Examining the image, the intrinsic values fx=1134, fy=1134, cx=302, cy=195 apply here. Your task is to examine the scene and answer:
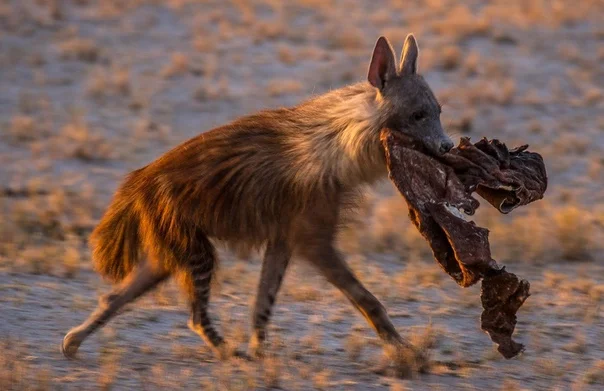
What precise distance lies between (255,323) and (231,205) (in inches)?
32.0

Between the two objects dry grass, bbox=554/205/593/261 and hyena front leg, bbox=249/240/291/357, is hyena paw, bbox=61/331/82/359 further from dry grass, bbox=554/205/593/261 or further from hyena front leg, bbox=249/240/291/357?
dry grass, bbox=554/205/593/261

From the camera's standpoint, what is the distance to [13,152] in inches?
529

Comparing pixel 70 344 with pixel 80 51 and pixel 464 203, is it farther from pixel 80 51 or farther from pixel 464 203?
pixel 80 51

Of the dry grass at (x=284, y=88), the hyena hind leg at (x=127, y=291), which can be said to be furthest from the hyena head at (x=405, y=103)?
the dry grass at (x=284, y=88)

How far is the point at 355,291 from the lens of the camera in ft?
21.5

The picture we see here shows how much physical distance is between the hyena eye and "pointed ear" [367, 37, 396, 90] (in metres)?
0.25

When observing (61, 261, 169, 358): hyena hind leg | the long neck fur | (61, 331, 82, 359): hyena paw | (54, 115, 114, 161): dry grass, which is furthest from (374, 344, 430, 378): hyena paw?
(54, 115, 114, 161): dry grass

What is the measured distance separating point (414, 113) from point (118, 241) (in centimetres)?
202

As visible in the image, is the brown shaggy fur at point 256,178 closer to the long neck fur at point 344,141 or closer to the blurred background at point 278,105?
the long neck fur at point 344,141

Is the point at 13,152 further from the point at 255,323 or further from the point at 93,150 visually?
the point at 255,323

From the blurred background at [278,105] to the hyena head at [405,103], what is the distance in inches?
54.9

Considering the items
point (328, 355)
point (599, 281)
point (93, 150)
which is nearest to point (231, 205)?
point (328, 355)

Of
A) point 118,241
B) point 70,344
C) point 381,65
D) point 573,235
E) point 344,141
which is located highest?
point 381,65

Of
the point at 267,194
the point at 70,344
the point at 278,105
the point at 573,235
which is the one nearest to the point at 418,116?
the point at 267,194
